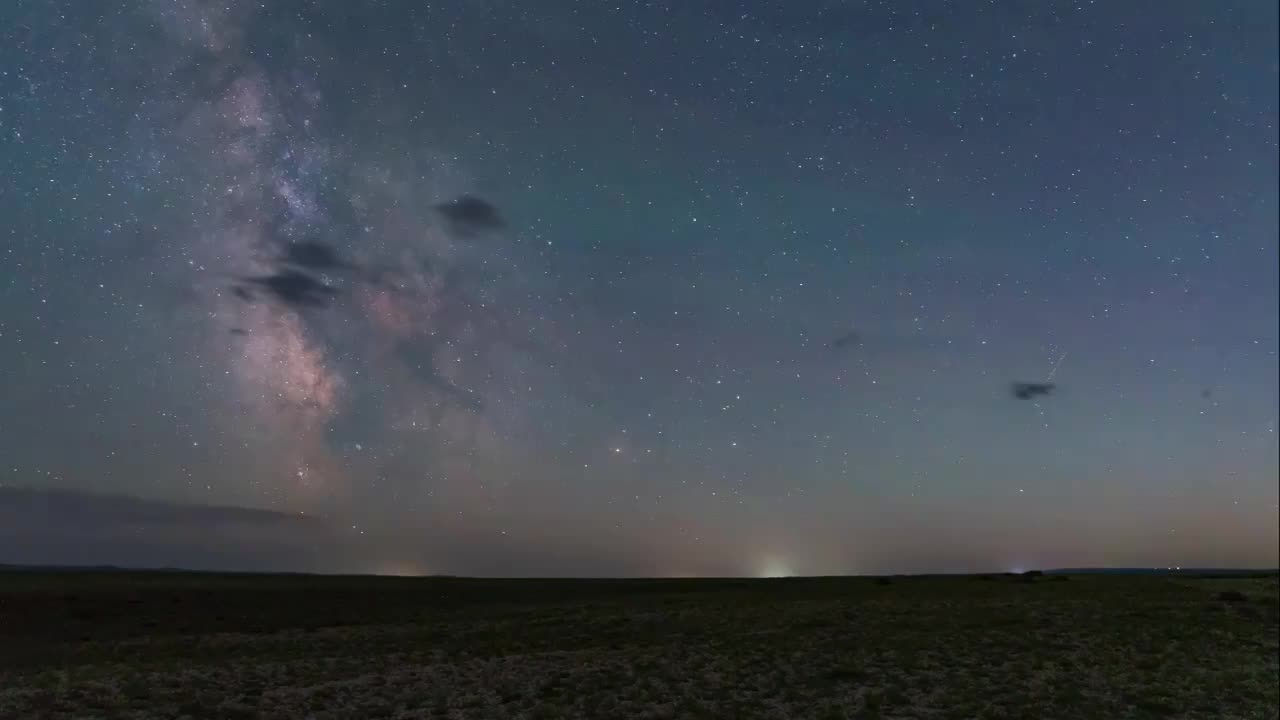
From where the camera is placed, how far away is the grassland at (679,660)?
952 inches

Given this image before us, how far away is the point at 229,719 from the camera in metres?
22.5

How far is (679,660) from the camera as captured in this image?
3181 centimetres

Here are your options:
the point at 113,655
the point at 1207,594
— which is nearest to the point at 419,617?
the point at 113,655

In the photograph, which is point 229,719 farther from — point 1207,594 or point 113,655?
point 1207,594

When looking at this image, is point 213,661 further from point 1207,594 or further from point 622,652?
point 1207,594

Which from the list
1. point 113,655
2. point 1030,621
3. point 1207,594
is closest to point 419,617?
point 113,655

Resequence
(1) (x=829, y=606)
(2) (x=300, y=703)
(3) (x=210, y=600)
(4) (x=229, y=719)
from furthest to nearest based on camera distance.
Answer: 1. (3) (x=210, y=600)
2. (1) (x=829, y=606)
3. (2) (x=300, y=703)
4. (4) (x=229, y=719)

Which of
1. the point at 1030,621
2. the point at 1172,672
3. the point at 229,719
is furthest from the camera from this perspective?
the point at 1030,621

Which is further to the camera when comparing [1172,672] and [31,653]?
[31,653]

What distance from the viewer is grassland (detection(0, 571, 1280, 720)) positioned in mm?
24172

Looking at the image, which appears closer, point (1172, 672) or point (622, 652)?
point (1172, 672)

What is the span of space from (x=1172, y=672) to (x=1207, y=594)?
28.1 m

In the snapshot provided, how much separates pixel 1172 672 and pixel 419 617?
→ 41661 mm

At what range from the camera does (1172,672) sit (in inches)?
1123
